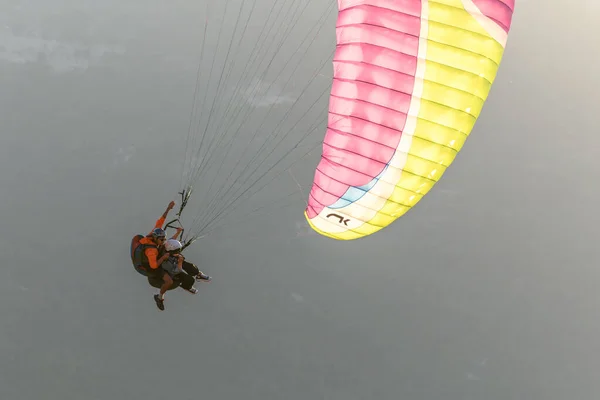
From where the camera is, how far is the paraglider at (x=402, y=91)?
1526cm

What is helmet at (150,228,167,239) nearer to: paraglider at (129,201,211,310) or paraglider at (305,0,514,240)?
paraglider at (129,201,211,310)

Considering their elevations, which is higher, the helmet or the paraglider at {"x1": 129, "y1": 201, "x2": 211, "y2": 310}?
the helmet

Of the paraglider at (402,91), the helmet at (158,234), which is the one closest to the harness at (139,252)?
the helmet at (158,234)

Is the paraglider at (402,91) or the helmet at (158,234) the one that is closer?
the paraglider at (402,91)

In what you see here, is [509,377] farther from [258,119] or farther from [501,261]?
[258,119]

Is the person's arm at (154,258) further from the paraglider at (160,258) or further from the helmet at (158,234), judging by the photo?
the helmet at (158,234)

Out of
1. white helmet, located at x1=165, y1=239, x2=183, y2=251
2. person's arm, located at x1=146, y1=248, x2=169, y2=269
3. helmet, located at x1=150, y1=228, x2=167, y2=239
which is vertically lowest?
person's arm, located at x1=146, y1=248, x2=169, y2=269

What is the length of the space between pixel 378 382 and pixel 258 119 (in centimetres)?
1441

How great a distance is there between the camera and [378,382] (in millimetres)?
33312

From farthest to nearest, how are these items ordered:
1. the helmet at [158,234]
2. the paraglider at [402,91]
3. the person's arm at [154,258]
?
1. the helmet at [158,234]
2. the person's arm at [154,258]
3. the paraglider at [402,91]

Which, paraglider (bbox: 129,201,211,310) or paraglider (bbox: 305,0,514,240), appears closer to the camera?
paraglider (bbox: 305,0,514,240)

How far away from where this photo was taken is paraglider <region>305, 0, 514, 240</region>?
15258 mm

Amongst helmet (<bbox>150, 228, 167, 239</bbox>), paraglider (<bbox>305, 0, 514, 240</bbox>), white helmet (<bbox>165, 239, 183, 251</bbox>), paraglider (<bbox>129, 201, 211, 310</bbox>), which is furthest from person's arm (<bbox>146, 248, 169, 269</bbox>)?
paraglider (<bbox>305, 0, 514, 240</bbox>)

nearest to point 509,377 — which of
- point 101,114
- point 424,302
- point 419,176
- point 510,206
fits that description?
point 424,302
